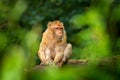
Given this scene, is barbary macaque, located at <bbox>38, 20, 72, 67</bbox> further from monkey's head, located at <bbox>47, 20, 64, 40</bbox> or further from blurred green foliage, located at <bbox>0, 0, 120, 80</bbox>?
blurred green foliage, located at <bbox>0, 0, 120, 80</bbox>

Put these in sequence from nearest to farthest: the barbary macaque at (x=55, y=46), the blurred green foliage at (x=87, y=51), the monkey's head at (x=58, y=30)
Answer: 1. the blurred green foliage at (x=87, y=51)
2. the barbary macaque at (x=55, y=46)
3. the monkey's head at (x=58, y=30)

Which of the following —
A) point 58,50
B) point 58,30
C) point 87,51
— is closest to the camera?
point 87,51

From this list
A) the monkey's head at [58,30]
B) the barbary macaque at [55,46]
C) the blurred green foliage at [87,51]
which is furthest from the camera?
the monkey's head at [58,30]

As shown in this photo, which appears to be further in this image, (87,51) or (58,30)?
(58,30)

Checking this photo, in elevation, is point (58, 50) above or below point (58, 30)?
below

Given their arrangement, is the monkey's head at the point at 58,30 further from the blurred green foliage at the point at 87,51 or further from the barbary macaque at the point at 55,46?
the blurred green foliage at the point at 87,51

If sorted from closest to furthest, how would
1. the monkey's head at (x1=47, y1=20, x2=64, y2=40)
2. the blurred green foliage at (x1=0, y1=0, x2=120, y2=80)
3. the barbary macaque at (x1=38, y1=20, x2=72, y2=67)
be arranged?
the blurred green foliage at (x1=0, y1=0, x2=120, y2=80) → the barbary macaque at (x1=38, y1=20, x2=72, y2=67) → the monkey's head at (x1=47, y1=20, x2=64, y2=40)

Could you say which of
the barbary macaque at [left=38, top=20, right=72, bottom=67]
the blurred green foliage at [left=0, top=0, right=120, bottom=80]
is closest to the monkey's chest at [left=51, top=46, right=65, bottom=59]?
the barbary macaque at [left=38, top=20, right=72, bottom=67]

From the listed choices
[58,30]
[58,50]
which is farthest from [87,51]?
[58,30]

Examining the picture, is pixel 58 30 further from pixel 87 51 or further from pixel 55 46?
→ pixel 87 51

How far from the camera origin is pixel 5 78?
5.18 ft

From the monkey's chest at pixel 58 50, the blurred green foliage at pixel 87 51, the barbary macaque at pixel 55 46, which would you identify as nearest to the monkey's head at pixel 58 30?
the barbary macaque at pixel 55 46

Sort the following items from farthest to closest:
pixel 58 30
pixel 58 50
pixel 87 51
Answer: pixel 58 30 < pixel 58 50 < pixel 87 51

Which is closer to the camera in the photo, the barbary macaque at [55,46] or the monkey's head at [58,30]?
the barbary macaque at [55,46]
